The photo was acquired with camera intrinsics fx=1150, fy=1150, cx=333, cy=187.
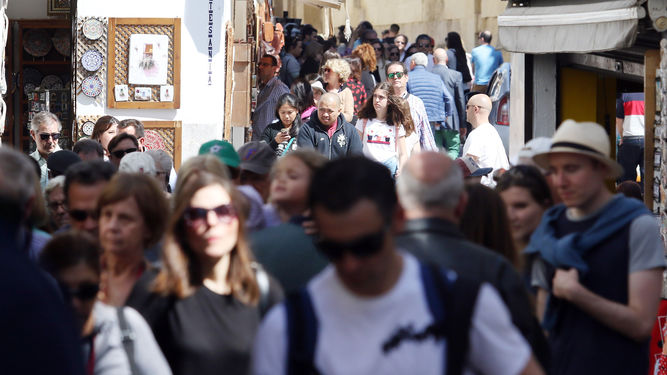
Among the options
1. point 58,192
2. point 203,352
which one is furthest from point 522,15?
point 203,352

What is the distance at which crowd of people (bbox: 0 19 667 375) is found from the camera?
3.08 m

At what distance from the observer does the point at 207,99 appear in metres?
13.8

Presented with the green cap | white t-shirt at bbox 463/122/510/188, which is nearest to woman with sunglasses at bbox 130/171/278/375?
the green cap

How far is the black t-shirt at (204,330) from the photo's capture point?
3.99m

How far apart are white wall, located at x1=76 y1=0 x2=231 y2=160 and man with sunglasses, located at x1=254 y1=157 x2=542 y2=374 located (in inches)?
421

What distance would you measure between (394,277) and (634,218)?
6.91ft

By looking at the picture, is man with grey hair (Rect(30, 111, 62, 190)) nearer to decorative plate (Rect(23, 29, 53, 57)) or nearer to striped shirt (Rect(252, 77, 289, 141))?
striped shirt (Rect(252, 77, 289, 141))

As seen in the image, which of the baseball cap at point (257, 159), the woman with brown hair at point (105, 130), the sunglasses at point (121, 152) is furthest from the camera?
the woman with brown hair at point (105, 130)

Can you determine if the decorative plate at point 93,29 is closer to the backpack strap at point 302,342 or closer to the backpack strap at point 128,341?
the backpack strap at point 128,341

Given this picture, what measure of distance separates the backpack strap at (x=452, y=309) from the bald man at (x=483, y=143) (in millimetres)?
8003

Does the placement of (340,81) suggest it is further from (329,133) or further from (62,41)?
(62,41)

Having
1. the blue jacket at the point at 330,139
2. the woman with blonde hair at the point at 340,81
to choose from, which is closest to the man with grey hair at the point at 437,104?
the woman with blonde hair at the point at 340,81

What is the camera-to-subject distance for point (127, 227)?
4.72 metres

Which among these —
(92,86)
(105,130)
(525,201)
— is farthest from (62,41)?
(525,201)
